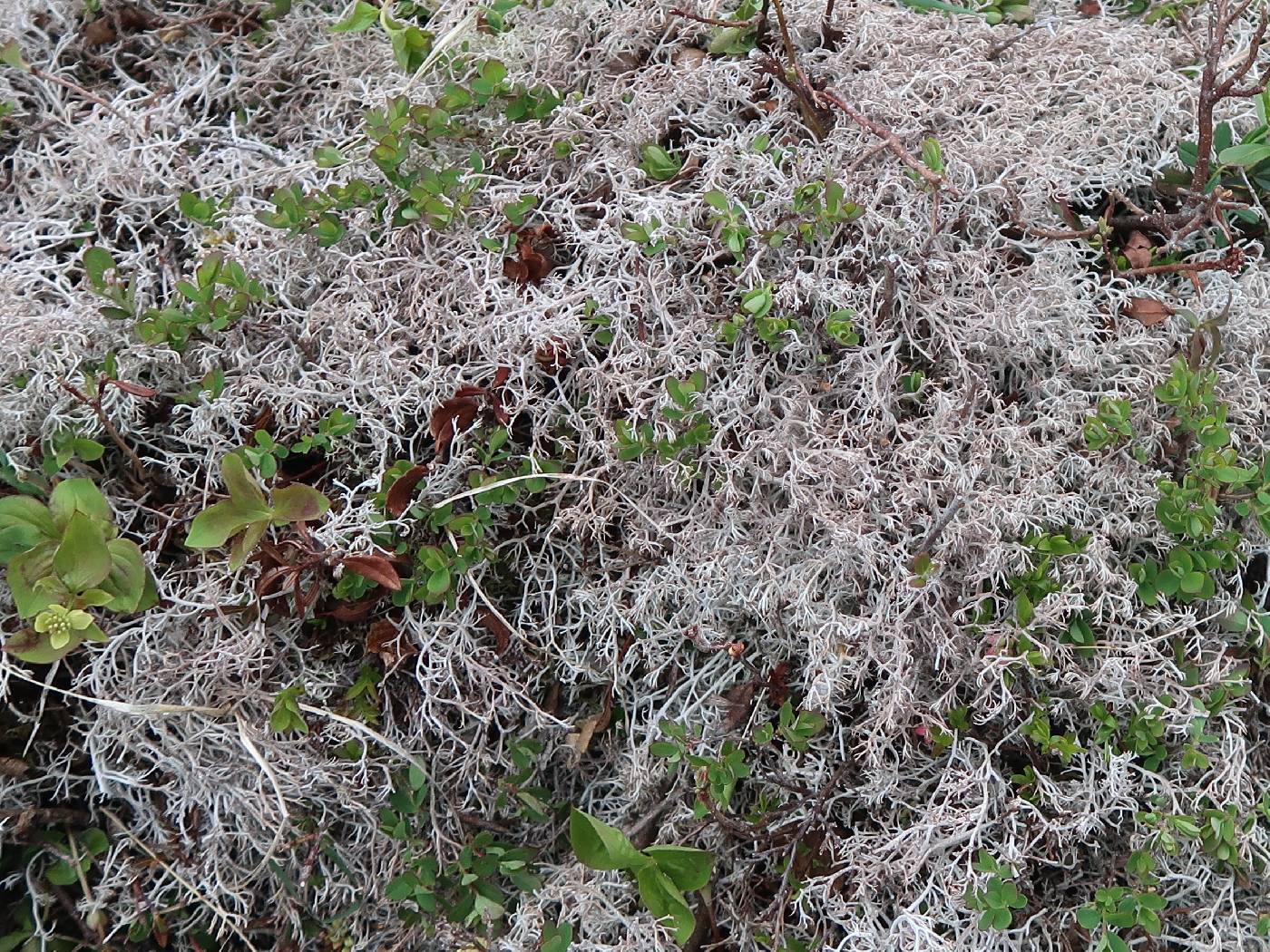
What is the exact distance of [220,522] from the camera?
4.74ft

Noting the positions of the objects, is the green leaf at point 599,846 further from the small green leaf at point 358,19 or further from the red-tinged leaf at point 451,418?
the small green leaf at point 358,19

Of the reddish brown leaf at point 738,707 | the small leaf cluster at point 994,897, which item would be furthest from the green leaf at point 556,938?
the small leaf cluster at point 994,897

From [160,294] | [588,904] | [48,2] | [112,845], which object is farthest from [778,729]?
[48,2]

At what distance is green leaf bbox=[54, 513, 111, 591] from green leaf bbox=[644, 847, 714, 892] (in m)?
0.93

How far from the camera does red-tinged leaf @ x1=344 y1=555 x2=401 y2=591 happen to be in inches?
57.7

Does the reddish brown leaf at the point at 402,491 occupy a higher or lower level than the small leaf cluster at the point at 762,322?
lower

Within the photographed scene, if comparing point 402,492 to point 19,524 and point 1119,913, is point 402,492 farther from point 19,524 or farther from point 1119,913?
point 1119,913

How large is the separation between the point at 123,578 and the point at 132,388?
1.04 ft

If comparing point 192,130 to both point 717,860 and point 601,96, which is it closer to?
point 601,96

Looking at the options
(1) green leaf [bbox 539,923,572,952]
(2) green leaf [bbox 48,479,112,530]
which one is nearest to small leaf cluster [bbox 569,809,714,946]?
(1) green leaf [bbox 539,923,572,952]

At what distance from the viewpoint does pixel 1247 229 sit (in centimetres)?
171

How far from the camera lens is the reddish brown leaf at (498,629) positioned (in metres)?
1.54

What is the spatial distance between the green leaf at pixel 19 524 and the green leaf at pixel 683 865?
104 centimetres

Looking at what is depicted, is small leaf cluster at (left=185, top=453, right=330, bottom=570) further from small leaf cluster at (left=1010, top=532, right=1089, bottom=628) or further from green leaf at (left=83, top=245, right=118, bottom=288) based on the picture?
small leaf cluster at (left=1010, top=532, right=1089, bottom=628)
